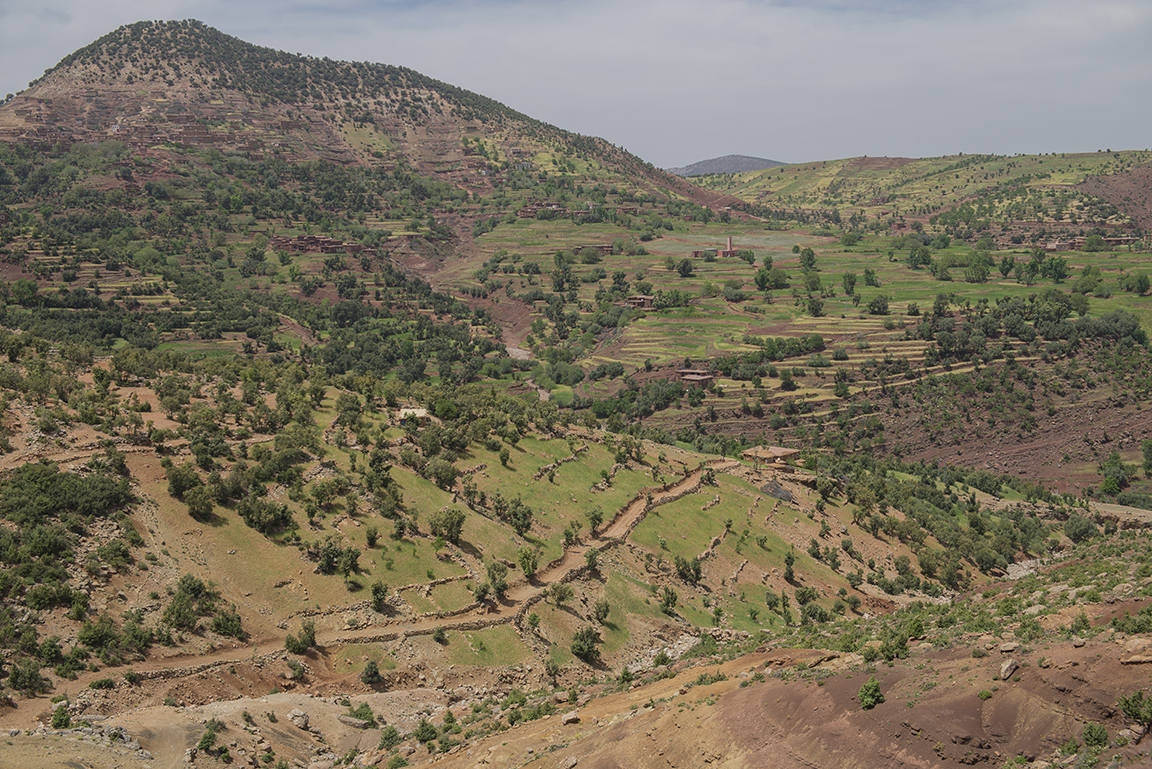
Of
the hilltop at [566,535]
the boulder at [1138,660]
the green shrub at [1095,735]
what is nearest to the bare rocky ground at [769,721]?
the boulder at [1138,660]

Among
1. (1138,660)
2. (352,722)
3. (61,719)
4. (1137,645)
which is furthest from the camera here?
(352,722)

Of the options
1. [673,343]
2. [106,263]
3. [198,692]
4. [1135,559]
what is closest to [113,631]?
Result: [198,692]

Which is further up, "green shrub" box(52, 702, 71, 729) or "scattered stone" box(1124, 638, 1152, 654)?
"scattered stone" box(1124, 638, 1152, 654)

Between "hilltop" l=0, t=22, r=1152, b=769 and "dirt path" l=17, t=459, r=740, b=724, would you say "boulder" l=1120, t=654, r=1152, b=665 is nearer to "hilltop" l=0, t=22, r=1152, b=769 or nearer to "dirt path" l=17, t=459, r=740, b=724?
"hilltop" l=0, t=22, r=1152, b=769

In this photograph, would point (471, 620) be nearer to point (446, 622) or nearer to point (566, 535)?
point (446, 622)

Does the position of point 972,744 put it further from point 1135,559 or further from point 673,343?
point 673,343

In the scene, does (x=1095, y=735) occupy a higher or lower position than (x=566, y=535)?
higher

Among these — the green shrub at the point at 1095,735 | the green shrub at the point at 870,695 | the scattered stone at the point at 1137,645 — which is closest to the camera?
the green shrub at the point at 1095,735

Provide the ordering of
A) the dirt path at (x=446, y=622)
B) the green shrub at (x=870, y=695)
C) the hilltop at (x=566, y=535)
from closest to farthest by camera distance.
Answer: the green shrub at (x=870, y=695) < the hilltop at (x=566, y=535) < the dirt path at (x=446, y=622)

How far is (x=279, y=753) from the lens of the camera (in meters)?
31.7

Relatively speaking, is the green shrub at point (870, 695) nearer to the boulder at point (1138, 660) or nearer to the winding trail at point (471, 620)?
the boulder at point (1138, 660)

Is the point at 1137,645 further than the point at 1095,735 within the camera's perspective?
Yes

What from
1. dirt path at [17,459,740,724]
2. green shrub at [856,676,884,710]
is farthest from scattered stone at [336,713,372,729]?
green shrub at [856,676,884,710]

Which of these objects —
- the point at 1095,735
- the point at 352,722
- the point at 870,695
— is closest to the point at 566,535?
the point at 352,722
